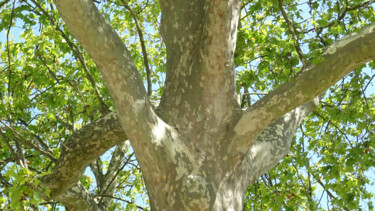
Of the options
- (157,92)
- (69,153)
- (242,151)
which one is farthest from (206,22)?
(157,92)

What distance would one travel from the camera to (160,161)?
3.77 metres

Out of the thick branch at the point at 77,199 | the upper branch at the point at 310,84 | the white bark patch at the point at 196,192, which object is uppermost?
the thick branch at the point at 77,199

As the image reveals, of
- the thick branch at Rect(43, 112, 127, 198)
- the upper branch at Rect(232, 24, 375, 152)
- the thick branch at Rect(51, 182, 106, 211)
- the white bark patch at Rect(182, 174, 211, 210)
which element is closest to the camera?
the white bark patch at Rect(182, 174, 211, 210)

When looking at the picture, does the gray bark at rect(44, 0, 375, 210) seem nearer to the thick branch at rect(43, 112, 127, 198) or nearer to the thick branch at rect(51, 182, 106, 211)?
the thick branch at rect(43, 112, 127, 198)

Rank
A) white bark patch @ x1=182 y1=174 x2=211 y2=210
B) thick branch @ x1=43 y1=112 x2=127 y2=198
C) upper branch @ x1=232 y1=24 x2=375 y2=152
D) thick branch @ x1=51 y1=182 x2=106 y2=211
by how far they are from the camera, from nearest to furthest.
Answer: white bark patch @ x1=182 y1=174 x2=211 y2=210
upper branch @ x1=232 y1=24 x2=375 y2=152
thick branch @ x1=43 y1=112 x2=127 y2=198
thick branch @ x1=51 y1=182 x2=106 y2=211

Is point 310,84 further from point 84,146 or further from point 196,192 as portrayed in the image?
point 84,146

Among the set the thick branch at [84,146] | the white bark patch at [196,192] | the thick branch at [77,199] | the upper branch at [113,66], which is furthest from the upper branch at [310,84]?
the thick branch at [77,199]

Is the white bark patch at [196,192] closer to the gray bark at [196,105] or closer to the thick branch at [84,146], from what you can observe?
the gray bark at [196,105]

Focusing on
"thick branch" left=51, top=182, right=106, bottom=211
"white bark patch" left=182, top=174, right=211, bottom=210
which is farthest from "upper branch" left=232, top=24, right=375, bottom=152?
"thick branch" left=51, top=182, right=106, bottom=211

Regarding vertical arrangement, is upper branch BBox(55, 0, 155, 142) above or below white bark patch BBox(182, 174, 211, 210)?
above

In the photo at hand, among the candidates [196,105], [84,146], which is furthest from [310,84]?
[84,146]

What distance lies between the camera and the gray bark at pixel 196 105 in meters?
3.69

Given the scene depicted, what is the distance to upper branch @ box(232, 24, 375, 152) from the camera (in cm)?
381

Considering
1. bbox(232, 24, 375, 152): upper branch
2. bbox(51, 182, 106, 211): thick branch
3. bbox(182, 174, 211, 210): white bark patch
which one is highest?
bbox(51, 182, 106, 211): thick branch
